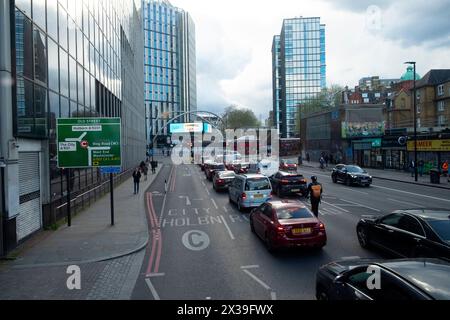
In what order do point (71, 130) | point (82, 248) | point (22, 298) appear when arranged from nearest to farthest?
point (22, 298)
point (82, 248)
point (71, 130)

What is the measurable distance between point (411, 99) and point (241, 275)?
65237 millimetres

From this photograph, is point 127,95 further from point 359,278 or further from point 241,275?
point 359,278

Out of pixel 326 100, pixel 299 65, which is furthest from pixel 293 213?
pixel 299 65

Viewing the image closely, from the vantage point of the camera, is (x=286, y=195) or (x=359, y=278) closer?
(x=359, y=278)

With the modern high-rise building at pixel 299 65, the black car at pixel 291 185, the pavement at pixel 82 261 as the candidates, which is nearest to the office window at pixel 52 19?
the pavement at pixel 82 261

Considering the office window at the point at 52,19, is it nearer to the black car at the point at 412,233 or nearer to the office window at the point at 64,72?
the office window at the point at 64,72

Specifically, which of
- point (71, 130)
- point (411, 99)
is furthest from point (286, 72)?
point (71, 130)

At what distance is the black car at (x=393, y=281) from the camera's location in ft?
14.9

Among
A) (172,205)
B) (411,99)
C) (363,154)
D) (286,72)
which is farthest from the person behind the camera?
(286,72)

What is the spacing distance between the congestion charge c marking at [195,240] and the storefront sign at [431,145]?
28321mm

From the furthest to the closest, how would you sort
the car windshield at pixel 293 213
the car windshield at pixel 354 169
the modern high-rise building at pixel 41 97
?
the car windshield at pixel 354 169 → the modern high-rise building at pixel 41 97 → the car windshield at pixel 293 213

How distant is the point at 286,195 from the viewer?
73.5 feet

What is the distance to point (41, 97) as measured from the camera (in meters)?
14.4

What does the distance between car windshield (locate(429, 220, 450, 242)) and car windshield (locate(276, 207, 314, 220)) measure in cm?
329
